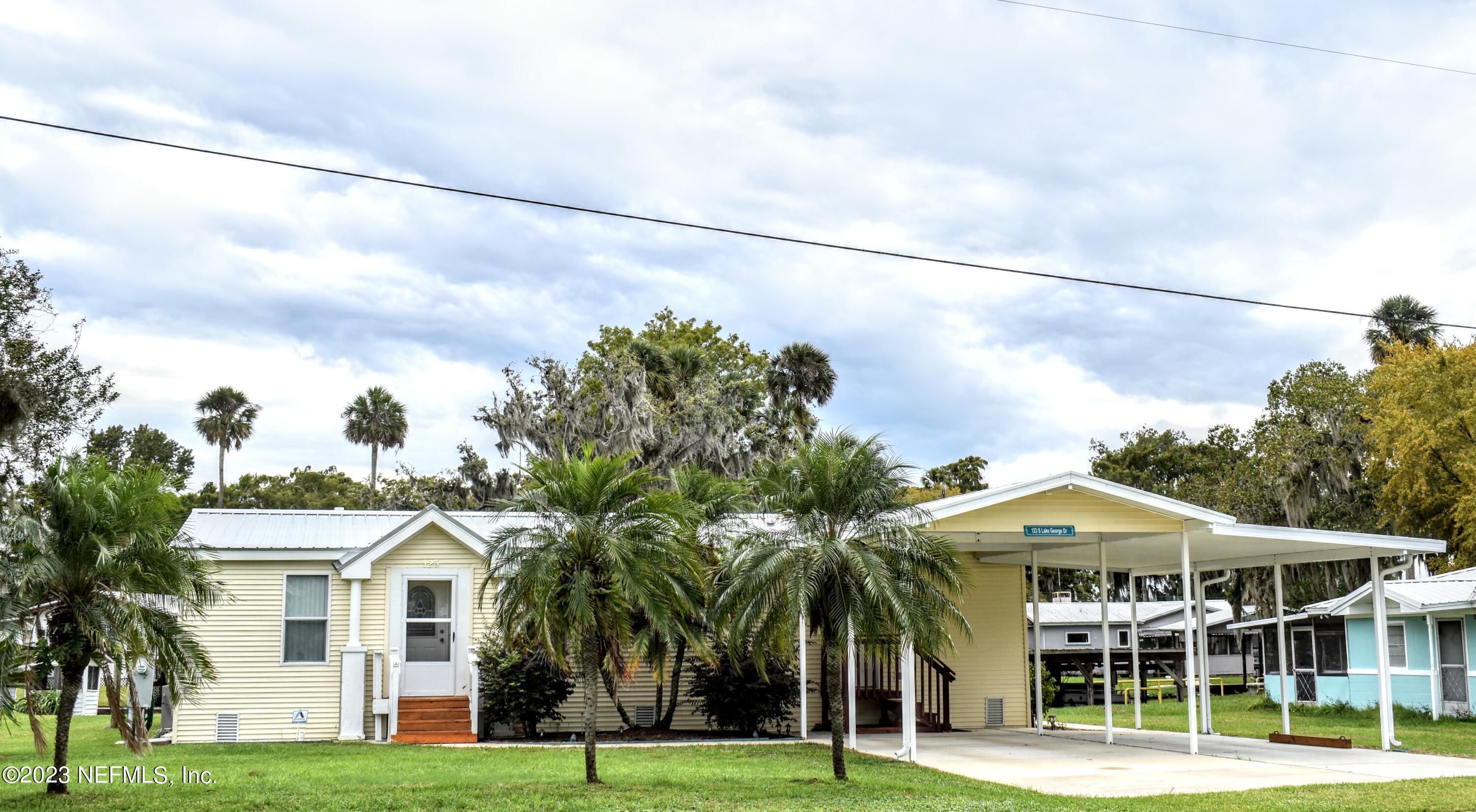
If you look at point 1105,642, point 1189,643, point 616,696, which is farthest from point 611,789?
point 1105,642

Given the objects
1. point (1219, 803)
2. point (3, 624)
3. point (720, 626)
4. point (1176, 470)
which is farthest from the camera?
point (1176, 470)

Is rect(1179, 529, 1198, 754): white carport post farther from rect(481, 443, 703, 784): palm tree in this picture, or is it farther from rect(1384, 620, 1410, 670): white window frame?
rect(1384, 620, 1410, 670): white window frame

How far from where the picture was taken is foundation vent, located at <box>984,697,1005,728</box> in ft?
74.4

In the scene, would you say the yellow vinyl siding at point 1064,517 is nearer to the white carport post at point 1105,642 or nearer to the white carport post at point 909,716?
the white carport post at point 1105,642

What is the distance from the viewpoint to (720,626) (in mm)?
13875

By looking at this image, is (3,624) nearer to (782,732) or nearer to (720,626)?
(720,626)

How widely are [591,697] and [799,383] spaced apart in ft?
114

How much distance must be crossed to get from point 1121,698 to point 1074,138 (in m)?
30.4

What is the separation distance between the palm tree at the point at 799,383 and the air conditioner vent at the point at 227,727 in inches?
1166

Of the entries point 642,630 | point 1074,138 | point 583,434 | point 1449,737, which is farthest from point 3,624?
point 583,434

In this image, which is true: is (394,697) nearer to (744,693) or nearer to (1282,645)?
(744,693)

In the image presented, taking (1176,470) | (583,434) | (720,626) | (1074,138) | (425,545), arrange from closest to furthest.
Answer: (720,626) < (1074,138) < (425,545) < (583,434) < (1176,470)

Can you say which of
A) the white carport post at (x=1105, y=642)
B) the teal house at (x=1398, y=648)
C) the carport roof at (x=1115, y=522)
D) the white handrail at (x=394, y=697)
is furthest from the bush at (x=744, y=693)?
the teal house at (x=1398, y=648)

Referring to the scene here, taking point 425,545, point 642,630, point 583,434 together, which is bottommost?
point 642,630
